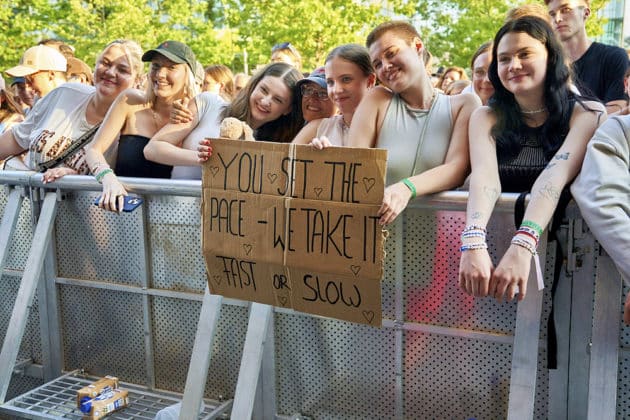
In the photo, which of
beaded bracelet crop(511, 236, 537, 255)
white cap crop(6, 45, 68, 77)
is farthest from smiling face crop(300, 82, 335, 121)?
white cap crop(6, 45, 68, 77)

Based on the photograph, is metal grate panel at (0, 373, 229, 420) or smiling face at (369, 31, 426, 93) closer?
smiling face at (369, 31, 426, 93)

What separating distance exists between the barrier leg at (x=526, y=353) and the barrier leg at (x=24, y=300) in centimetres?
260

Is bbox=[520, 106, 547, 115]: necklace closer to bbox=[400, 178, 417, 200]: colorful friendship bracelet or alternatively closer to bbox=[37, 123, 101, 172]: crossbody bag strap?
bbox=[400, 178, 417, 200]: colorful friendship bracelet

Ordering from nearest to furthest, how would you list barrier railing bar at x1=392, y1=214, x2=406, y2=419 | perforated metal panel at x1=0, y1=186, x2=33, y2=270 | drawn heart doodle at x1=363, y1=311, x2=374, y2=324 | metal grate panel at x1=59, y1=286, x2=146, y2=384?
drawn heart doodle at x1=363, y1=311, x2=374, y2=324 → barrier railing bar at x1=392, y1=214, x2=406, y2=419 → metal grate panel at x1=59, y1=286, x2=146, y2=384 → perforated metal panel at x1=0, y1=186, x2=33, y2=270

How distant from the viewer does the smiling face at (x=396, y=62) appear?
3074 millimetres

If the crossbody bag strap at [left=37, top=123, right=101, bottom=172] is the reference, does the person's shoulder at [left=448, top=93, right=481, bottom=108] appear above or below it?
above

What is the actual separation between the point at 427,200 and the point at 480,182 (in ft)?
0.84

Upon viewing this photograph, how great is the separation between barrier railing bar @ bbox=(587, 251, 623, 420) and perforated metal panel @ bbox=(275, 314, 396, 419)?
0.88 meters

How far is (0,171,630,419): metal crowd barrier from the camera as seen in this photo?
2.64 metres

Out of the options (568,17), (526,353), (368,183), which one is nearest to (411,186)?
(368,183)

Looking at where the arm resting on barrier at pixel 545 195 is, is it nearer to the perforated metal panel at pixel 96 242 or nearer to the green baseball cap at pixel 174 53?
the perforated metal panel at pixel 96 242

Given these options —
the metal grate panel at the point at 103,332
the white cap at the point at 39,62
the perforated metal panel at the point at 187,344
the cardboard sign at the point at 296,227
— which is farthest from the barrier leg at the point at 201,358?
the white cap at the point at 39,62

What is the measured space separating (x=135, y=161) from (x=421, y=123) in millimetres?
1813

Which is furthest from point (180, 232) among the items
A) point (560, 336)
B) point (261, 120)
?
point (560, 336)
